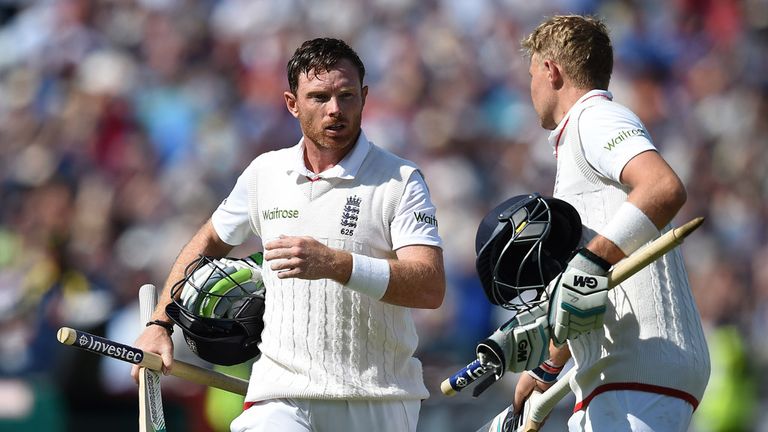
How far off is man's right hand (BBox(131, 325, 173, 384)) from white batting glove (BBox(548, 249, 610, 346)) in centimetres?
170

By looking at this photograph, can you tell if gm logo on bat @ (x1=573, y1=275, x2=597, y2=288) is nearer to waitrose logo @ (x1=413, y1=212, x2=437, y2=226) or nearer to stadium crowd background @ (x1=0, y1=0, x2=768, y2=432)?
waitrose logo @ (x1=413, y1=212, x2=437, y2=226)

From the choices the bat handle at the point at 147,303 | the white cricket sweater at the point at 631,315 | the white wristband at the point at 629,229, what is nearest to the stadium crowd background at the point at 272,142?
the bat handle at the point at 147,303

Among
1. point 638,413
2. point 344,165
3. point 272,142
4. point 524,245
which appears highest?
point 272,142

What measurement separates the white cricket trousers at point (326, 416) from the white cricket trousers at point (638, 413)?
0.82 meters

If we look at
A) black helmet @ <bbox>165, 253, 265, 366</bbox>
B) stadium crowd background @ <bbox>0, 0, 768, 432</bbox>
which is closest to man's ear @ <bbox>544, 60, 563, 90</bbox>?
black helmet @ <bbox>165, 253, 265, 366</bbox>

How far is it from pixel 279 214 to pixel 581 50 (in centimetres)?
132

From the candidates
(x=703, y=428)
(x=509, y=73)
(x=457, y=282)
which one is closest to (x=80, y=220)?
(x=457, y=282)

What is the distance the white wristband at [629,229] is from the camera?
445 cm

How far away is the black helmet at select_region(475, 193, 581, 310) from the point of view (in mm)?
4766

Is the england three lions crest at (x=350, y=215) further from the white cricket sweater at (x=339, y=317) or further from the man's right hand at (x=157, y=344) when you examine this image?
the man's right hand at (x=157, y=344)

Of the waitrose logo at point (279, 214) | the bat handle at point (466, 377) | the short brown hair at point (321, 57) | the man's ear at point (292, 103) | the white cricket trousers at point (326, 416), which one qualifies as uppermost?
the short brown hair at point (321, 57)

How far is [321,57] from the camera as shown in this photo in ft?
17.3

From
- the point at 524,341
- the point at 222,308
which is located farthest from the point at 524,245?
the point at 222,308

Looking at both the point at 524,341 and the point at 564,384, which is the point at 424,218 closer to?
the point at 524,341
